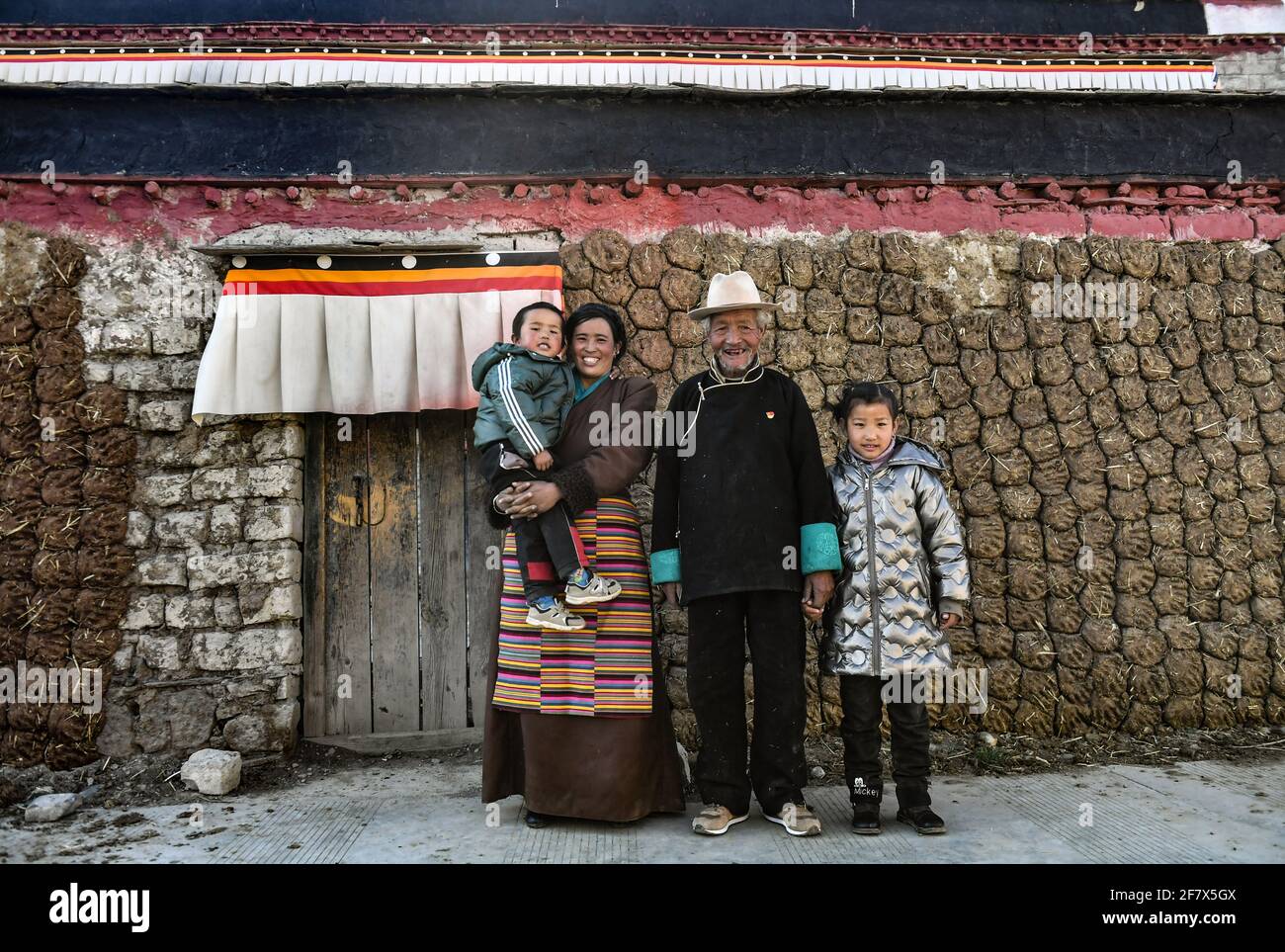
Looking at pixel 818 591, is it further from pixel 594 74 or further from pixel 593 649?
pixel 594 74

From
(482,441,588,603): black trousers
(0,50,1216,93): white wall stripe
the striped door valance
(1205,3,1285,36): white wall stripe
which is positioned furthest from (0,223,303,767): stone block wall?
(1205,3,1285,36): white wall stripe

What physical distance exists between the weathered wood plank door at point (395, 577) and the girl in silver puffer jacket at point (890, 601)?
6.90 ft

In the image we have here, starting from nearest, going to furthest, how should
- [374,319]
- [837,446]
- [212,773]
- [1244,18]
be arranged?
[212,773]
[374,319]
[837,446]
[1244,18]

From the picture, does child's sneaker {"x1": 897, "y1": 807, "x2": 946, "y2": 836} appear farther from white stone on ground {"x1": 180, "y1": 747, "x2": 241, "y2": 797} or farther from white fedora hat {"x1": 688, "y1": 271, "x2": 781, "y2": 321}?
white stone on ground {"x1": 180, "y1": 747, "x2": 241, "y2": 797}

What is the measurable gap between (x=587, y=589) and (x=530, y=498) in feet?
1.36

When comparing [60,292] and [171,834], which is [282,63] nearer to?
[60,292]

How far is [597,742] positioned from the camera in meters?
3.56

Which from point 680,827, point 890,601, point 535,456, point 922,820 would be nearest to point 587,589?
point 535,456

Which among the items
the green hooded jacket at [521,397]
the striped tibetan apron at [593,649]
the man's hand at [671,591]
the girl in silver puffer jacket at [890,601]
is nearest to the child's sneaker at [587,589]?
the striped tibetan apron at [593,649]

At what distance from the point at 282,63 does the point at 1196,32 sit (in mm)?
5213

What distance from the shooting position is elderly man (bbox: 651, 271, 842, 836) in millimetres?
3422

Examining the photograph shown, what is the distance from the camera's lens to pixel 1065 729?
4.63 m

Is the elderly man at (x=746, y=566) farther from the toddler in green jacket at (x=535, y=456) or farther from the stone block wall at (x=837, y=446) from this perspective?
the stone block wall at (x=837, y=446)

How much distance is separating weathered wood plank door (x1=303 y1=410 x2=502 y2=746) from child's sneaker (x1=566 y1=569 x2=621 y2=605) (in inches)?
57.5
